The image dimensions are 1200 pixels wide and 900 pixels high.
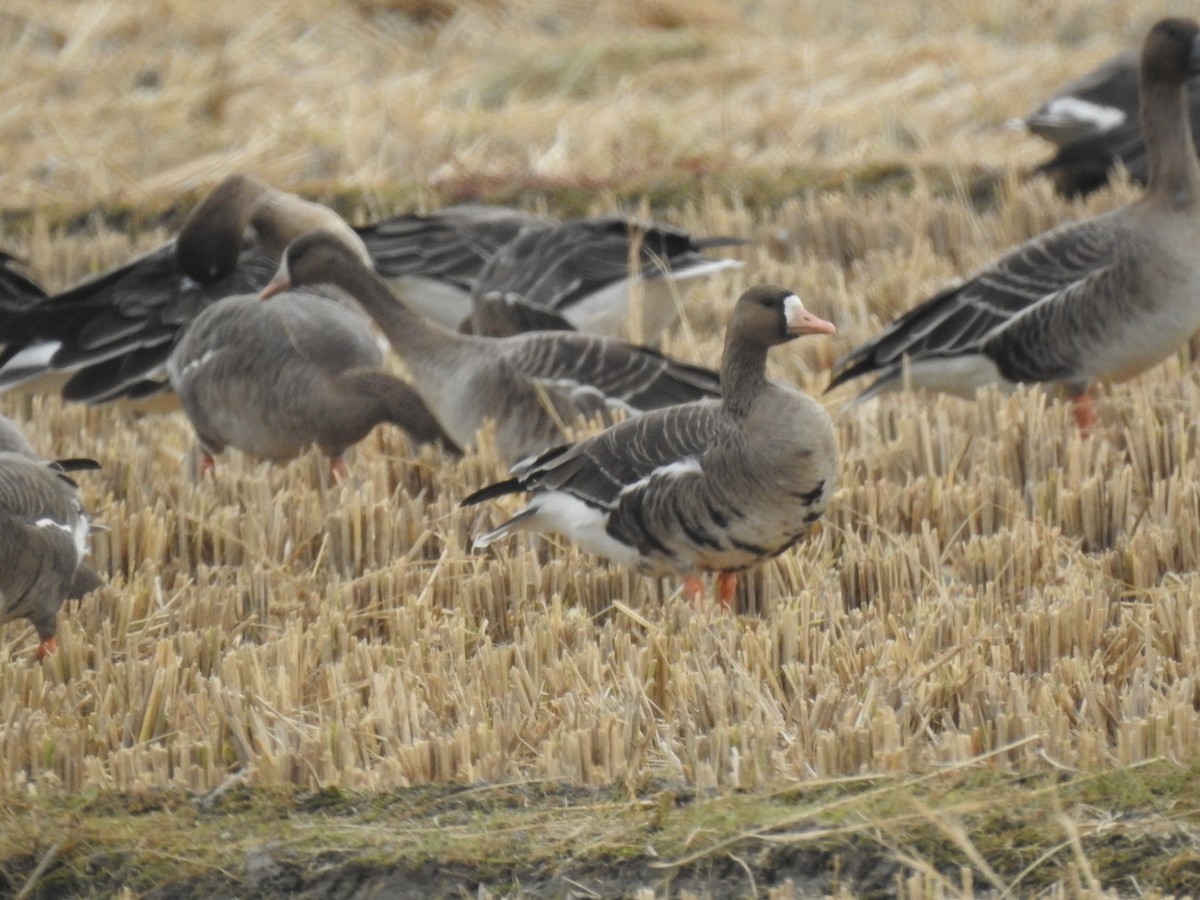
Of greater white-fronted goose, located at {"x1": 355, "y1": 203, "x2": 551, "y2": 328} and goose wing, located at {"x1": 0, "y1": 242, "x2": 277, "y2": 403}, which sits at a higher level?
greater white-fronted goose, located at {"x1": 355, "y1": 203, "x2": 551, "y2": 328}

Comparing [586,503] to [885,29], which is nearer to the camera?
[586,503]

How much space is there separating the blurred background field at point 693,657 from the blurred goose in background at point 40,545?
0.12 meters

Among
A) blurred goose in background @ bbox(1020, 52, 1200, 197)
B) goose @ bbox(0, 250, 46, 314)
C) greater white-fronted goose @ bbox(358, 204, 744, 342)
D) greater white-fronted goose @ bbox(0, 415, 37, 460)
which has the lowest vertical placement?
greater white-fronted goose @ bbox(0, 415, 37, 460)

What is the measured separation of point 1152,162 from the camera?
7242 millimetres

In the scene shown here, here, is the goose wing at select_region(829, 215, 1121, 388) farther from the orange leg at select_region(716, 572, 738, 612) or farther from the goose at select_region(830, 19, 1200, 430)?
the orange leg at select_region(716, 572, 738, 612)

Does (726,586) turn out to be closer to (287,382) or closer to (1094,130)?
(287,382)

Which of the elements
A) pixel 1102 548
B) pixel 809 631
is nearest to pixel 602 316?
pixel 1102 548

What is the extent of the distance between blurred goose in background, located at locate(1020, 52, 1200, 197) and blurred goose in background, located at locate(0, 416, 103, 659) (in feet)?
21.0

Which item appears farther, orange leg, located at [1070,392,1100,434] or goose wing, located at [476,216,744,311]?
goose wing, located at [476,216,744,311]

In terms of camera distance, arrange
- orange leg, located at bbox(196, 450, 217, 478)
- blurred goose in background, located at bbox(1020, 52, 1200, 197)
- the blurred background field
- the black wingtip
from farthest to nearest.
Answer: blurred goose in background, located at bbox(1020, 52, 1200, 197) < orange leg, located at bbox(196, 450, 217, 478) < the black wingtip < the blurred background field

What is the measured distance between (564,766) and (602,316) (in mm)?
4632

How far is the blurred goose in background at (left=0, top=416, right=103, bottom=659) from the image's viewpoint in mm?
4992

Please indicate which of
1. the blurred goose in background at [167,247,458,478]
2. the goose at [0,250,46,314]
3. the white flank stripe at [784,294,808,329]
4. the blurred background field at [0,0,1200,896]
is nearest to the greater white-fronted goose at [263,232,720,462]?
the blurred goose in background at [167,247,458,478]

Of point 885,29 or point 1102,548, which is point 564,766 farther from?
point 885,29
